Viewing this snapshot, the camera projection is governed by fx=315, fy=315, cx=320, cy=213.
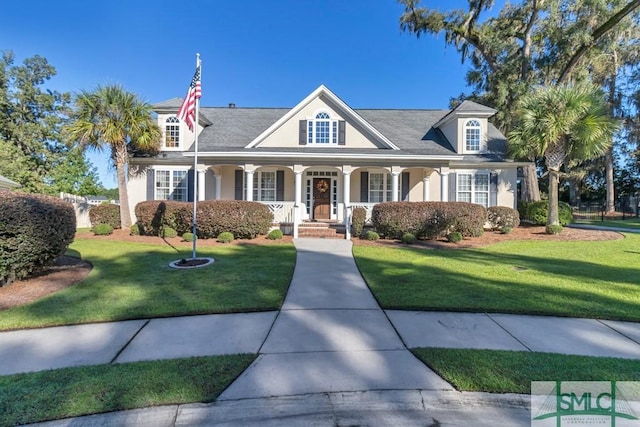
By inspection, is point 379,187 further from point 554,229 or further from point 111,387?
point 111,387

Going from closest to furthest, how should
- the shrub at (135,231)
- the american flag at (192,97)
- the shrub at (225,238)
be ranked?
the american flag at (192,97) < the shrub at (225,238) < the shrub at (135,231)

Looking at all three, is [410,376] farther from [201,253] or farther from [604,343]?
[201,253]

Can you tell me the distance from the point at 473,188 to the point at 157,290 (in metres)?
15.1

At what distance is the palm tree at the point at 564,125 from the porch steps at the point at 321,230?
9.16 m

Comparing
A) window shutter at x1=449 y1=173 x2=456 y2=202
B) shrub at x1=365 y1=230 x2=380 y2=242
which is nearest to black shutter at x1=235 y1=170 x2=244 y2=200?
shrub at x1=365 y1=230 x2=380 y2=242

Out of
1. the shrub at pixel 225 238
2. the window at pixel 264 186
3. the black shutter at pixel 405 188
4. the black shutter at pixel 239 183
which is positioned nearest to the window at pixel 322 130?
the window at pixel 264 186

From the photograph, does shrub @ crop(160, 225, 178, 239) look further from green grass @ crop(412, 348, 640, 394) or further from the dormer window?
the dormer window

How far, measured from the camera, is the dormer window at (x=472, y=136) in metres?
16.2

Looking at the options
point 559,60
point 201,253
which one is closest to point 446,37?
point 559,60

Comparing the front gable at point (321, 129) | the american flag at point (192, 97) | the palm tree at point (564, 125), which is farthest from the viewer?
the front gable at point (321, 129)

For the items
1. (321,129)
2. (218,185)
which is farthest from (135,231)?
(321,129)

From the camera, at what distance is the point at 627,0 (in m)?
17.2

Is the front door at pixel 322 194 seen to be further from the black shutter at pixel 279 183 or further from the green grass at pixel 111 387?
the green grass at pixel 111 387

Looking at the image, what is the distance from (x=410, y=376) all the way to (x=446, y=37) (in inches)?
908
